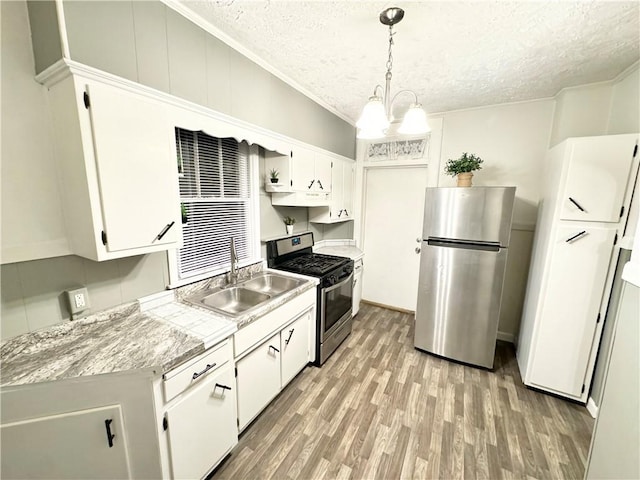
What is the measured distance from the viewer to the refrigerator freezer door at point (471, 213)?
7.45 ft

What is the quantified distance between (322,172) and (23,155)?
2.25 m

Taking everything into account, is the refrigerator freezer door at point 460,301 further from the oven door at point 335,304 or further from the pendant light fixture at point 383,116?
the pendant light fixture at point 383,116

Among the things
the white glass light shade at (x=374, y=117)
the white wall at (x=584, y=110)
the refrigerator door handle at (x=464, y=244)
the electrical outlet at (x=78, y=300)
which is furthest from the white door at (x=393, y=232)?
the electrical outlet at (x=78, y=300)

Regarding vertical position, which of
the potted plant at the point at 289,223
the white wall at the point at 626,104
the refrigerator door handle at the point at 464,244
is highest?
the white wall at the point at 626,104

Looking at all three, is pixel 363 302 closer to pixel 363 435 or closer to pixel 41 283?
pixel 363 435

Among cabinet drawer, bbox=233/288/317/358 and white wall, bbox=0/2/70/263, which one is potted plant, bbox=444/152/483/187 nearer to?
cabinet drawer, bbox=233/288/317/358

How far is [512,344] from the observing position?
2988mm

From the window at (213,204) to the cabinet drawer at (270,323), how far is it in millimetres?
599

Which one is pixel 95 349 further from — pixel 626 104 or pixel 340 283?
pixel 626 104

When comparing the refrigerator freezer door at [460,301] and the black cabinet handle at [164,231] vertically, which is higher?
the black cabinet handle at [164,231]

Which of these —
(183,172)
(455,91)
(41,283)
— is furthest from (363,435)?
(455,91)

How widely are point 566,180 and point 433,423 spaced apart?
6.88ft

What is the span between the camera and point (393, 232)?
372 centimetres

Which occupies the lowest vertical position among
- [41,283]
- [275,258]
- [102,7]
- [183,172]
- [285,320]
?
[285,320]
